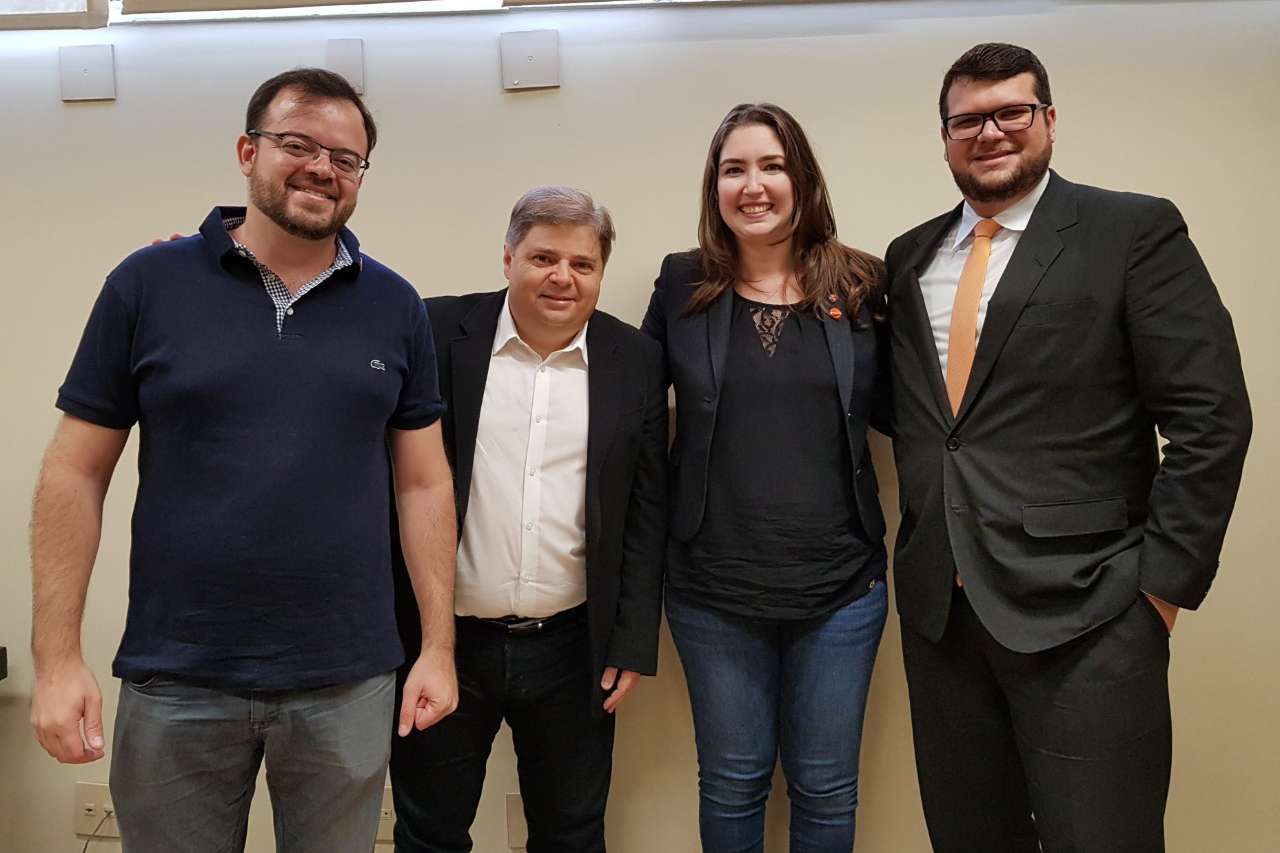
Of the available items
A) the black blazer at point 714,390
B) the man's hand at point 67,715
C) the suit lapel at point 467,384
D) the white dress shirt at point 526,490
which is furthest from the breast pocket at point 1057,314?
the man's hand at point 67,715

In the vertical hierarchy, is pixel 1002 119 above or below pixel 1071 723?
above

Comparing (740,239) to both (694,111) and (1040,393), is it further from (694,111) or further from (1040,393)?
(1040,393)

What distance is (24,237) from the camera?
7.26ft

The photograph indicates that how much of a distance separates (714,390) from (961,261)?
1.72 ft

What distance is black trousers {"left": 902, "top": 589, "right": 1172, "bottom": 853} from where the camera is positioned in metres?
1.52

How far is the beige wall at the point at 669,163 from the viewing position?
2.10 metres

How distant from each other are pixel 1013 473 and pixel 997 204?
49 cm

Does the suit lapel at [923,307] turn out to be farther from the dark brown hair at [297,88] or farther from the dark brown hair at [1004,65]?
the dark brown hair at [297,88]

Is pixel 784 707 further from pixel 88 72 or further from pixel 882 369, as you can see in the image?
pixel 88 72

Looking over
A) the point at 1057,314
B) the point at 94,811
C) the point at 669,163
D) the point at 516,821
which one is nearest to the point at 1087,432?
the point at 1057,314

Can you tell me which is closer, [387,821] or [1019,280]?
[1019,280]

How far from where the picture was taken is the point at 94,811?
2.28 m

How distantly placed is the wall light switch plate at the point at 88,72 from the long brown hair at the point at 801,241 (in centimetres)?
146

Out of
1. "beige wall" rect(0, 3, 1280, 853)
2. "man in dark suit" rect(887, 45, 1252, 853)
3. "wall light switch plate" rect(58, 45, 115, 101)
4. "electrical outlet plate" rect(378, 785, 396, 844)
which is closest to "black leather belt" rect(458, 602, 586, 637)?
"beige wall" rect(0, 3, 1280, 853)
